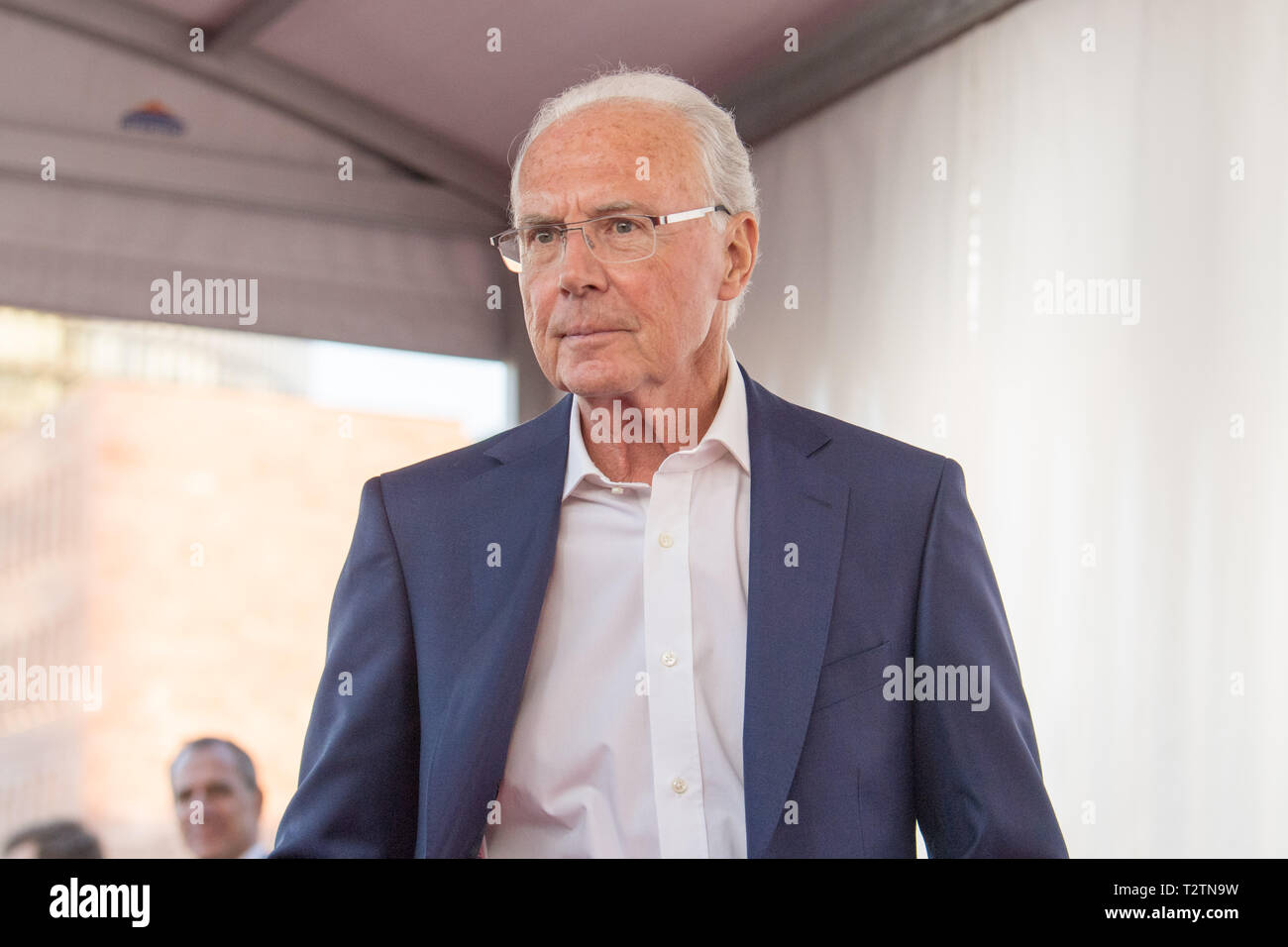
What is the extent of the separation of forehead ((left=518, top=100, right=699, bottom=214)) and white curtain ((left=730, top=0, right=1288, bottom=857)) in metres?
1.46

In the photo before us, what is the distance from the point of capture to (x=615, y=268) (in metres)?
1.21

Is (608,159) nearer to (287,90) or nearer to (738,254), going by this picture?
(738,254)

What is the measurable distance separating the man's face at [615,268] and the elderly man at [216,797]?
228cm

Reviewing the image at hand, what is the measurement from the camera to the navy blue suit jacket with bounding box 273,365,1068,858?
1.05m

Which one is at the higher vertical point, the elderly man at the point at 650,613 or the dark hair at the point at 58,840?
the elderly man at the point at 650,613

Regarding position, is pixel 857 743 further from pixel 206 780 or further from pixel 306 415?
pixel 306 415

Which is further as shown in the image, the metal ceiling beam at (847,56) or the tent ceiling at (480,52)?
the tent ceiling at (480,52)

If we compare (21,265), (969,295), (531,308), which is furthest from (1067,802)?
(21,265)

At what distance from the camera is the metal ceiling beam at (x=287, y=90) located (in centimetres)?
391

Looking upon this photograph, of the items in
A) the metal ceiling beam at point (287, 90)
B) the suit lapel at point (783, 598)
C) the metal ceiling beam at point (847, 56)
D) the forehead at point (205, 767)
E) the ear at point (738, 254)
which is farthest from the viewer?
the metal ceiling beam at point (287, 90)

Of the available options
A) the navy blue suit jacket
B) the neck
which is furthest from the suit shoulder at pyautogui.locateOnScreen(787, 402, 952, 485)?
the neck

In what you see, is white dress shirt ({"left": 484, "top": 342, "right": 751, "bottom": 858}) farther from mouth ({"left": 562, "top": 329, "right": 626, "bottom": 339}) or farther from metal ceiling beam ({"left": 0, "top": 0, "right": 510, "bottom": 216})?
metal ceiling beam ({"left": 0, "top": 0, "right": 510, "bottom": 216})

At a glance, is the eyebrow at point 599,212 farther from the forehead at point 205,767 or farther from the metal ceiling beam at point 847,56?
the forehead at point 205,767

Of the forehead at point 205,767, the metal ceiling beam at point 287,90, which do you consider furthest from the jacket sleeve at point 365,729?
the metal ceiling beam at point 287,90
